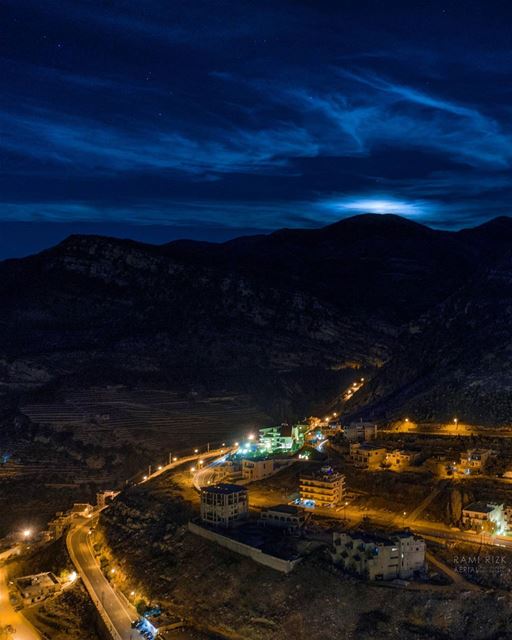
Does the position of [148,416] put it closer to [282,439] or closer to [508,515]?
[282,439]

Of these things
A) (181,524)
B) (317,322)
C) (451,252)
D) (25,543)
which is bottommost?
(25,543)

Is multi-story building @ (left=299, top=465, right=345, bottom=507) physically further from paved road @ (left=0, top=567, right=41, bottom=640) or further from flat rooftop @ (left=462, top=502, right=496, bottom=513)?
paved road @ (left=0, top=567, right=41, bottom=640)

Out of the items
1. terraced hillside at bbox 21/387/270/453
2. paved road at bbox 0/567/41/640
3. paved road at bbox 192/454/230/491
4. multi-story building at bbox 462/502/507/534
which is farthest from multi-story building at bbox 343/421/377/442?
paved road at bbox 0/567/41/640

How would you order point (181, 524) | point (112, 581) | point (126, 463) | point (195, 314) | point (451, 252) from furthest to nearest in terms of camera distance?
point (451, 252)
point (195, 314)
point (126, 463)
point (181, 524)
point (112, 581)

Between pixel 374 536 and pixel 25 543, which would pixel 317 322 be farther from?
pixel 374 536

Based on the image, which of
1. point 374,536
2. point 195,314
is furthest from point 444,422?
point 195,314
